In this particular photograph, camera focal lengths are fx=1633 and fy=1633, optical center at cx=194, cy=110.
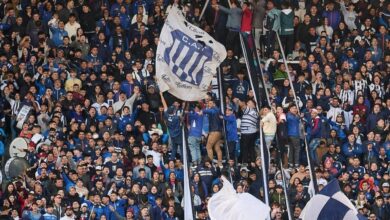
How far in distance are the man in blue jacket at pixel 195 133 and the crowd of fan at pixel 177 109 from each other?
0.03 meters

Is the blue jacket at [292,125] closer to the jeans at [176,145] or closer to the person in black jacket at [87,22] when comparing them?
the jeans at [176,145]

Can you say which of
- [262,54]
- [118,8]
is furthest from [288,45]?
[118,8]

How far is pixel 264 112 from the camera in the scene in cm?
→ 3466

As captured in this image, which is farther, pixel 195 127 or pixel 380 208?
pixel 195 127

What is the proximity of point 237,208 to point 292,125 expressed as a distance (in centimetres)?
1074

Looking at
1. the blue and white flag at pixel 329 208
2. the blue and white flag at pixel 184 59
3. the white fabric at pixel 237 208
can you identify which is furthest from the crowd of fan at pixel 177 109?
the blue and white flag at pixel 329 208

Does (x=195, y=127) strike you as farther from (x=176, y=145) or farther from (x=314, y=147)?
(x=314, y=147)

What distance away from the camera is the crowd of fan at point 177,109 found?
33.1m

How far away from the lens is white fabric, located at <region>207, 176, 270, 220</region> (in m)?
24.4

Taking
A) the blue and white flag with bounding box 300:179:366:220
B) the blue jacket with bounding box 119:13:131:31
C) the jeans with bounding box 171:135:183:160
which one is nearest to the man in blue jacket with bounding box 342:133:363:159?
the jeans with bounding box 171:135:183:160

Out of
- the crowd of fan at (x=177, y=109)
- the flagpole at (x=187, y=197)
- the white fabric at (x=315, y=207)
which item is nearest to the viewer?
the white fabric at (x=315, y=207)

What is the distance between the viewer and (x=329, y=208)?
75.7 feet

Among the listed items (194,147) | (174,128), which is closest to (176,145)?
(194,147)

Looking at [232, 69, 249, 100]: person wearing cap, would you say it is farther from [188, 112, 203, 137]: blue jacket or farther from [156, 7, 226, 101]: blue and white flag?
[156, 7, 226, 101]: blue and white flag
